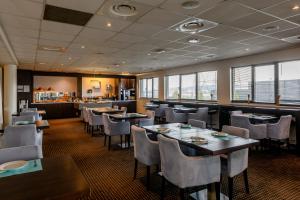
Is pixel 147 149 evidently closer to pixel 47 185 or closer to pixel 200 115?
pixel 47 185

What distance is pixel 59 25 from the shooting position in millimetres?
3627

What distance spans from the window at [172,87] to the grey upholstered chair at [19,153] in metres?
8.47

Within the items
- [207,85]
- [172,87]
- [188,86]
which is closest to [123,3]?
[207,85]

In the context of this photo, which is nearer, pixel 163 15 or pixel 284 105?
pixel 163 15

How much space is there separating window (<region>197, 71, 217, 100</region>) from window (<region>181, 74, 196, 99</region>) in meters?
0.36

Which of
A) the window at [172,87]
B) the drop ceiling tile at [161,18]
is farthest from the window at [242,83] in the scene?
the drop ceiling tile at [161,18]

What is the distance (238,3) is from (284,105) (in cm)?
427

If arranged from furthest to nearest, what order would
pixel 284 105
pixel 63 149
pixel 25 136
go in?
1. pixel 284 105
2. pixel 63 149
3. pixel 25 136

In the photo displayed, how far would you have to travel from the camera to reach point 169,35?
14.0 ft

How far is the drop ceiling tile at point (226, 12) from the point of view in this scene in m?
2.84

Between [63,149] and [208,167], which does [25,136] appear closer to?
[63,149]

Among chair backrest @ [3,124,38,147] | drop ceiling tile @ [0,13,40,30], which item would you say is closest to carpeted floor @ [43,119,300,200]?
chair backrest @ [3,124,38,147]

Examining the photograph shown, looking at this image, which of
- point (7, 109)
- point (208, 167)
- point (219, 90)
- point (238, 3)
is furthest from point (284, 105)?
point (7, 109)

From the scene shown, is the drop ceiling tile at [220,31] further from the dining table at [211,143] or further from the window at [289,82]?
the window at [289,82]
